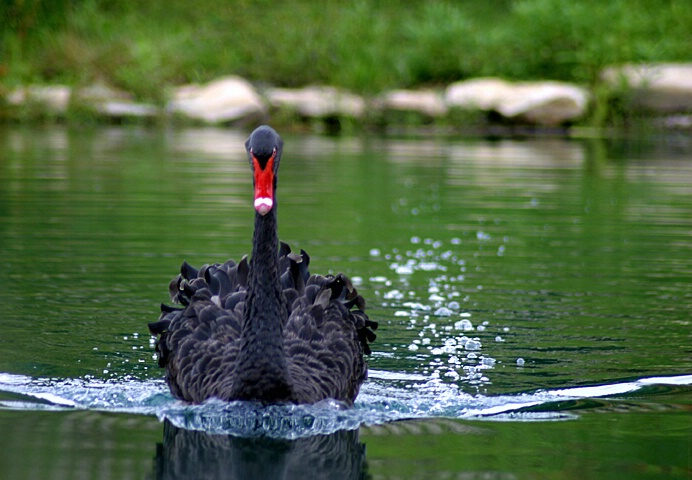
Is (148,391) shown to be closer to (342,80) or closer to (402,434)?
(402,434)

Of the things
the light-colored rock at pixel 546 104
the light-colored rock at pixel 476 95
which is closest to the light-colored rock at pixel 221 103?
the light-colored rock at pixel 476 95

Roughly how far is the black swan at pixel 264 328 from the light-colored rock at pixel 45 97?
60.1ft

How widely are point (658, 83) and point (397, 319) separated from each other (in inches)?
678

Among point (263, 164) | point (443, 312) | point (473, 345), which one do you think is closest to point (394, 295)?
point (443, 312)

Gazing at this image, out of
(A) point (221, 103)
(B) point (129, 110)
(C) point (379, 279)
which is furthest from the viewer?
(B) point (129, 110)

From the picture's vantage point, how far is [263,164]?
160 inches

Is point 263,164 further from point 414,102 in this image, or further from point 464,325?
point 414,102

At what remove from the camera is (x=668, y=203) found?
11.3 m

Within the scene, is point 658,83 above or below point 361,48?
below

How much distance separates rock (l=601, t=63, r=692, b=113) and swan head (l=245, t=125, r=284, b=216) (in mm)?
19152

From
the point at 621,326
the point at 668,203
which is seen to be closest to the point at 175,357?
the point at 621,326

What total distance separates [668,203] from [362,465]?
8155 millimetres

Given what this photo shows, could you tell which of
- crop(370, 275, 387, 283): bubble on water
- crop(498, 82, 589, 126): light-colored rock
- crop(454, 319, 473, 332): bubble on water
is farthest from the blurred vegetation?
crop(454, 319, 473, 332): bubble on water

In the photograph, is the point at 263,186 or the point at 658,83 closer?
the point at 263,186
